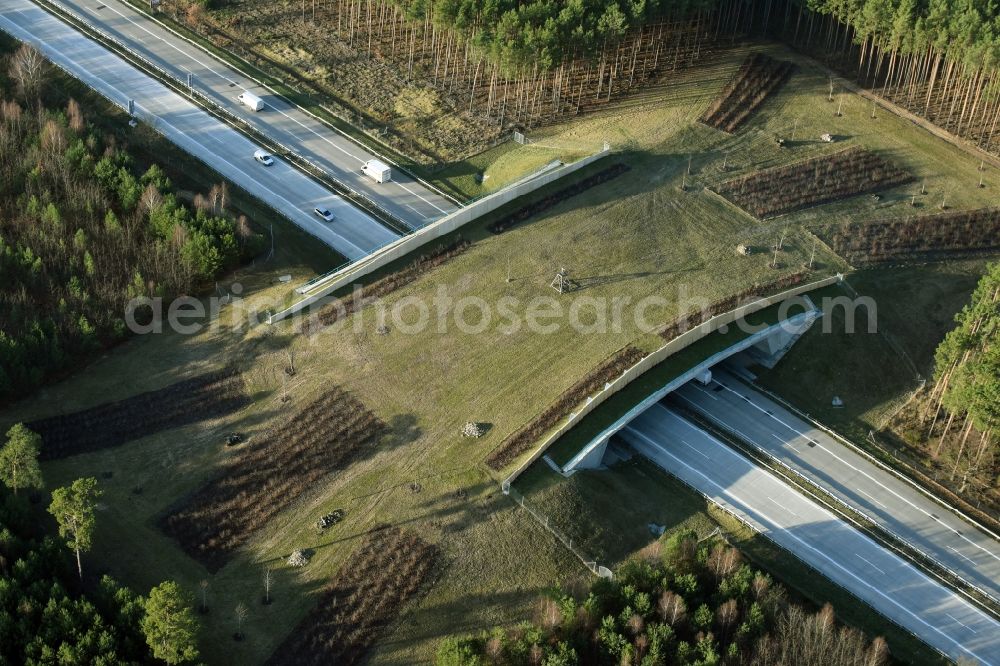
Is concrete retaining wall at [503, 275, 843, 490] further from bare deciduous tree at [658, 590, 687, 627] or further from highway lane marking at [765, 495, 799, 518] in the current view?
bare deciduous tree at [658, 590, 687, 627]

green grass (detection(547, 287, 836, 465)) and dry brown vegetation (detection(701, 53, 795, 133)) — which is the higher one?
dry brown vegetation (detection(701, 53, 795, 133))

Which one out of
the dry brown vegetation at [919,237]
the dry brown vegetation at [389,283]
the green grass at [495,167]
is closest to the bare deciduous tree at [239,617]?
the dry brown vegetation at [389,283]

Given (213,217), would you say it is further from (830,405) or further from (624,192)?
(830,405)

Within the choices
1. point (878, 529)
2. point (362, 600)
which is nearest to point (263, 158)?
point (362, 600)

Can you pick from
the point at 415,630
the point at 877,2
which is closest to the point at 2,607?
the point at 415,630

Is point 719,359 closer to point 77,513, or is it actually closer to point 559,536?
point 559,536

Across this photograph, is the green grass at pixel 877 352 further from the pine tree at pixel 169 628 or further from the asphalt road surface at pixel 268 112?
the pine tree at pixel 169 628

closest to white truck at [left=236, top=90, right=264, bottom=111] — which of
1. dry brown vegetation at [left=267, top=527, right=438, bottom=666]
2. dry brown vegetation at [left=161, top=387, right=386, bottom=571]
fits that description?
dry brown vegetation at [left=161, top=387, right=386, bottom=571]
